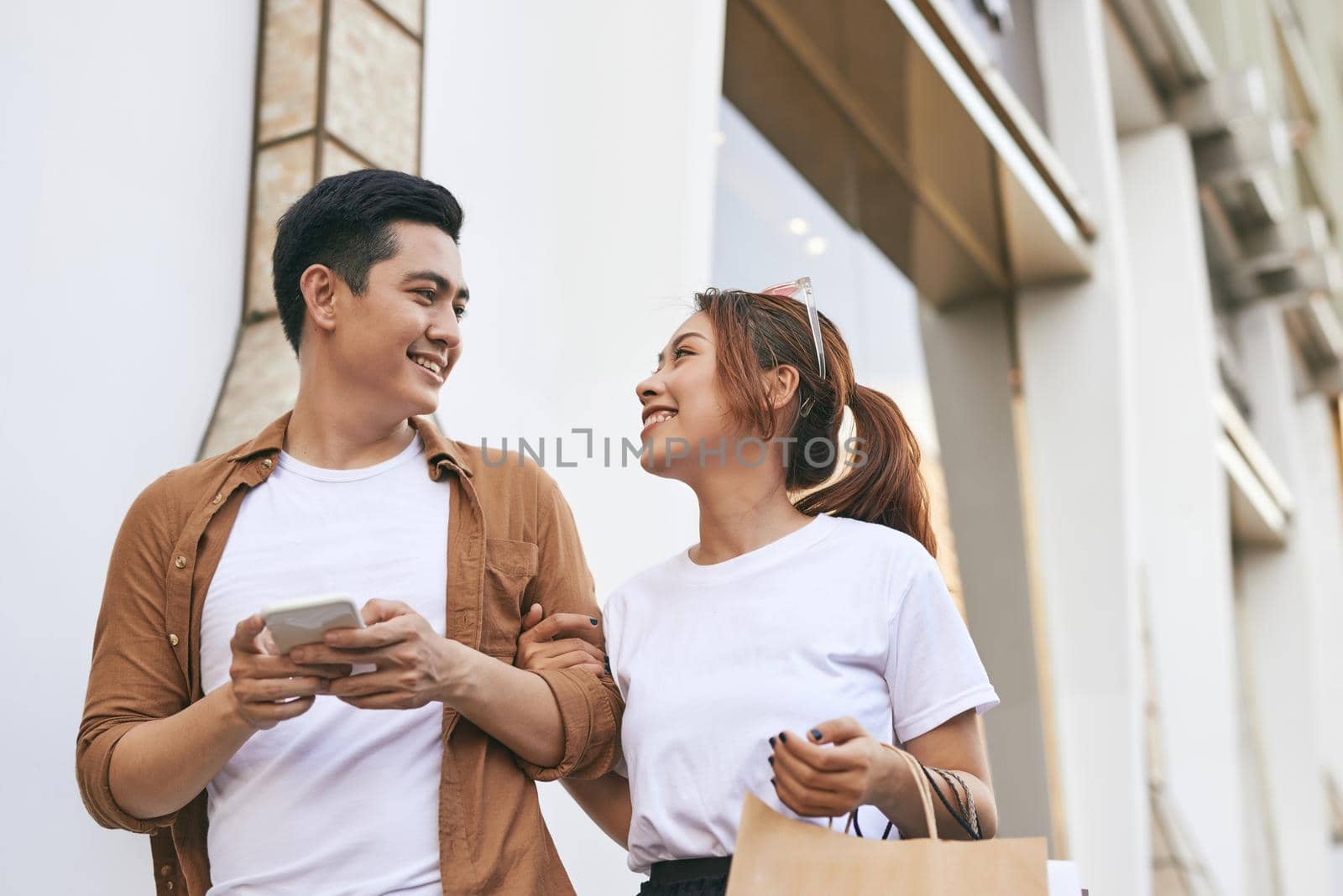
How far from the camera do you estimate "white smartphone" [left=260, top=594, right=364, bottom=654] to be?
1486mm

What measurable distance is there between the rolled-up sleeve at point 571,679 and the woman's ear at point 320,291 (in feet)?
1.37

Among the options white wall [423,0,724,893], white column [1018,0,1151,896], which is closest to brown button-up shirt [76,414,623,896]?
white wall [423,0,724,893]

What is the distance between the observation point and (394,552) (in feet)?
6.31

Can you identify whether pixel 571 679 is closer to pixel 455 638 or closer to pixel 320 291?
pixel 455 638

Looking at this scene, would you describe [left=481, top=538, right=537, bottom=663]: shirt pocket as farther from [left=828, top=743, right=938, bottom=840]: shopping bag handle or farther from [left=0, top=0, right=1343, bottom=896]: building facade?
[left=0, top=0, right=1343, bottom=896]: building facade

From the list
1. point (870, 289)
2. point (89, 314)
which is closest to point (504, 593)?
point (89, 314)

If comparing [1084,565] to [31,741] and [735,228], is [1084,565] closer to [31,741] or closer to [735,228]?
A: [735,228]

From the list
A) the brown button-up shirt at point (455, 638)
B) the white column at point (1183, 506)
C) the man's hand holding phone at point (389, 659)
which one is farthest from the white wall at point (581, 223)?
the white column at point (1183, 506)

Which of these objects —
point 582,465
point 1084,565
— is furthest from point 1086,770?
point 582,465

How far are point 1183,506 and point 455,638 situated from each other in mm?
8720

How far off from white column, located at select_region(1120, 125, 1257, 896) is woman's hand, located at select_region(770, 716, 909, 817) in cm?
785

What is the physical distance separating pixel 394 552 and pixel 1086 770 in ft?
21.2

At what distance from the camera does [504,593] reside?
77.8 inches

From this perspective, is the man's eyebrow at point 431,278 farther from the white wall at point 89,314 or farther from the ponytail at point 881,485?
the white wall at point 89,314
